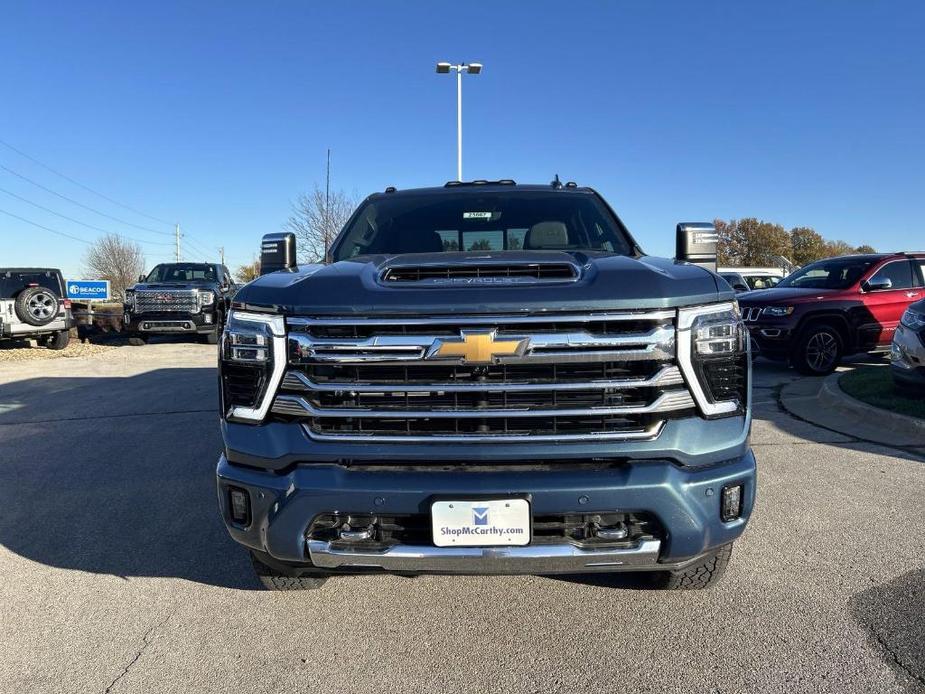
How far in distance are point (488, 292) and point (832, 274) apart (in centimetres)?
991

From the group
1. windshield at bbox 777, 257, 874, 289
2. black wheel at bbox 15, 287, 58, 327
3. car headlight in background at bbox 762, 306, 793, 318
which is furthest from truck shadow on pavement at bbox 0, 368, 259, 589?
windshield at bbox 777, 257, 874, 289

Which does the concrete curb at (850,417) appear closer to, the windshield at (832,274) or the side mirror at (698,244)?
the windshield at (832,274)

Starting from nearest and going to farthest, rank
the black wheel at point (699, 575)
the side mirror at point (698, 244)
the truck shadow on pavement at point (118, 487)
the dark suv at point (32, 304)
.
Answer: the black wheel at point (699, 575) < the side mirror at point (698, 244) < the truck shadow on pavement at point (118, 487) < the dark suv at point (32, 304)

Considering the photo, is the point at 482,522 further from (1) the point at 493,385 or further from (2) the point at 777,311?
(2) the point at 777,311

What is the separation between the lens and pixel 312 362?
250 cm

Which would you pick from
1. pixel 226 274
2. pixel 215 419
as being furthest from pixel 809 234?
pixel 215 419

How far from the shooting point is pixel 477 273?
273 cm

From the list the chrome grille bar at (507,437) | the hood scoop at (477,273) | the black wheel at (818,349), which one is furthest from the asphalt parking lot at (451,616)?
the black wheel at (818,349)

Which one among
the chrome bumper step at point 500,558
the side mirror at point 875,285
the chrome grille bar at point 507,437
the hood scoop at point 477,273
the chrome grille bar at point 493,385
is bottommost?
the chrome bumper step at point 500,558

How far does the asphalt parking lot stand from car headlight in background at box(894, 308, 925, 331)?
7.86 feet

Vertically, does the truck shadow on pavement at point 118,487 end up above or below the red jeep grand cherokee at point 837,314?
below

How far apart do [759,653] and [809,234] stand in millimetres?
74894

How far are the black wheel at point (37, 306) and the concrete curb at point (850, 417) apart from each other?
45.6 feet

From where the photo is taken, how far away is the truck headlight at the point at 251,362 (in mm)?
2512
